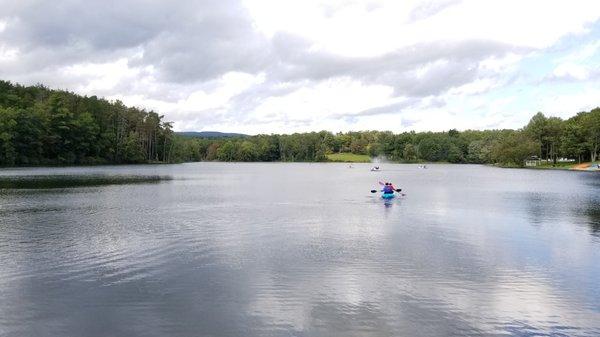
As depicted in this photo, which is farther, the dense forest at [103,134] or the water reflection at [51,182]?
the dense forest at [103,134]

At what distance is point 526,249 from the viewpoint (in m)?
→ 20.3

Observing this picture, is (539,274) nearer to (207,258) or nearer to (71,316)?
(207,258)

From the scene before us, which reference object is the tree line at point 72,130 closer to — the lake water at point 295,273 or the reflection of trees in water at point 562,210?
the lake water at point 295,273

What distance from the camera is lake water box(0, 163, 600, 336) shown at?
11.4 m

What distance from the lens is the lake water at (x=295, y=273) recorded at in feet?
37.4

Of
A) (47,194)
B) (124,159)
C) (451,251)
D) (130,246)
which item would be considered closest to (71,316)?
(130,246)

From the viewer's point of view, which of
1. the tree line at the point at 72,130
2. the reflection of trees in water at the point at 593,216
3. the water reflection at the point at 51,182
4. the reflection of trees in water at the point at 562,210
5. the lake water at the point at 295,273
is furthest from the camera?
the tree line at the point at 72,130

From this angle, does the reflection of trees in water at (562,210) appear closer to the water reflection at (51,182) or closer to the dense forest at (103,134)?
the water reflection at (51,182)

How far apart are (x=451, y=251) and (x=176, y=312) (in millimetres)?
11941

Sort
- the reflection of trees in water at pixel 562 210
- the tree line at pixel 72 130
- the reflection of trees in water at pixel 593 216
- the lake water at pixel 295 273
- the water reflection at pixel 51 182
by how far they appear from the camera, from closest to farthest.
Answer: the lake water at pixel 295 273
the reflection of trees in water at pixel 593 216
the reflection of trees in water at pixel 562 210
the water reflection at pixel 51 182
the tree line at pixel 72 130

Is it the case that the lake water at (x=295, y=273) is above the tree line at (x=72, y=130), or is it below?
below

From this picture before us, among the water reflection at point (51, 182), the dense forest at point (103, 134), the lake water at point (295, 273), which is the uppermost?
the dense forest at point (103, 134)

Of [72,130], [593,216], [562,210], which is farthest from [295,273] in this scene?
[72,130]

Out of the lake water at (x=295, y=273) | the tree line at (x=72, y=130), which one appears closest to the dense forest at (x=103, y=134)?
the tree line at (x=72, y=130)
